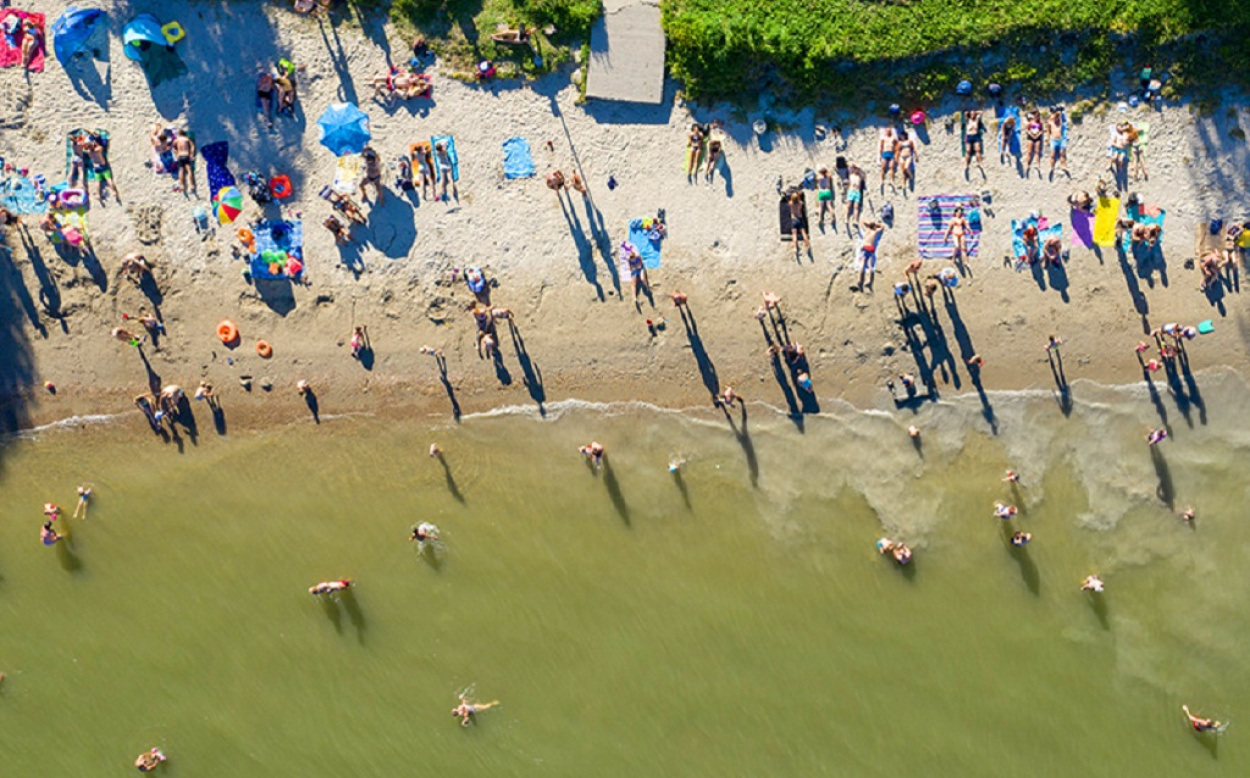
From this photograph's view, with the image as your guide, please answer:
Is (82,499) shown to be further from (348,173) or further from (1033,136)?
(1033,136)

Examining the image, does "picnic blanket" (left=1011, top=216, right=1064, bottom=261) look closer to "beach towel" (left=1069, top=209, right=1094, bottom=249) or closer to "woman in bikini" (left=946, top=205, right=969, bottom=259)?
"beach towel" (left=1069, top=209, right=1094, bottom=249)

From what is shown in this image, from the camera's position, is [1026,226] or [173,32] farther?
[173,32]

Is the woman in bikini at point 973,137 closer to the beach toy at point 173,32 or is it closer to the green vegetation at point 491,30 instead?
the green vegetation at point 491,30

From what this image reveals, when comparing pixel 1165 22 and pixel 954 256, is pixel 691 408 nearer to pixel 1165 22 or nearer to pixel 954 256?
pixel 954 256

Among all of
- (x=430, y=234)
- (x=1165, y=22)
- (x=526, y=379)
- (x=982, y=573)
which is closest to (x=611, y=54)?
(x=430, y=234)

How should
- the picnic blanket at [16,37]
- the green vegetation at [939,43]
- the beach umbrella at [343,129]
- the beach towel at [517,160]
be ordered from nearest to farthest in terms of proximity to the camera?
the green vegetation at [939,43] → the beach umbrella at [343,129] → the picnic blanket at [16,37] → the beach towel at [517,160]

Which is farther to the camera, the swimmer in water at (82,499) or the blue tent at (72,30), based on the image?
the swimmer in water at (82,499)

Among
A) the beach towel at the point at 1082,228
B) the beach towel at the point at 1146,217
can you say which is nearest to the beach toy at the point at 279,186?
the beach towel at the point at 1082,228

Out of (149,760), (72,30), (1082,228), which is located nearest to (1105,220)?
(1082,228)
